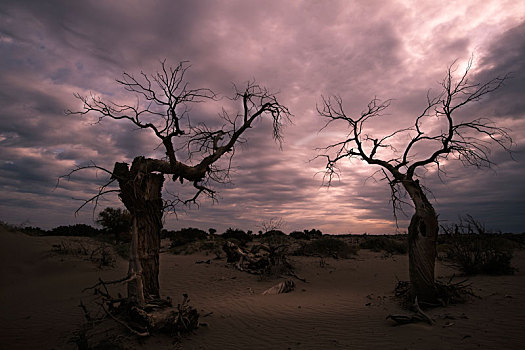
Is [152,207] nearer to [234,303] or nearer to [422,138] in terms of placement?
[234,303]

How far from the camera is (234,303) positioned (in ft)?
31.1

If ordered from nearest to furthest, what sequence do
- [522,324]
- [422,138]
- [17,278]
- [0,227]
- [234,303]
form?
[522,324] → [422,138] → [234,303] → [17,278] → [0,227]

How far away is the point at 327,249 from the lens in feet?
65.4

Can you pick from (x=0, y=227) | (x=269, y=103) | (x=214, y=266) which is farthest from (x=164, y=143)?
(x=0, y=227)

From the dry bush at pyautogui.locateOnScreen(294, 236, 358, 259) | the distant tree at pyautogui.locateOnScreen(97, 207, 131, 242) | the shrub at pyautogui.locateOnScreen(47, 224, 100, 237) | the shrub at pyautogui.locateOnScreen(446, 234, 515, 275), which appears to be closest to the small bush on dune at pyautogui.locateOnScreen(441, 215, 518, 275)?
the shrub at pyautogui.locateOnScreen(446, 234, 515, 275)

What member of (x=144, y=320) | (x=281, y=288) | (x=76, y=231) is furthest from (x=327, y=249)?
(x=76, y=231)

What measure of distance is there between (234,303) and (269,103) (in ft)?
21.1

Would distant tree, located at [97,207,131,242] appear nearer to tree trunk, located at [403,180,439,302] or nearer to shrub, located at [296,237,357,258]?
shrub, located at [296,237,357,258]

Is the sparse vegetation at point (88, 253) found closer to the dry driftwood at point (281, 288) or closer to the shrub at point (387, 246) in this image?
the dry driftwood at point (281, 288)

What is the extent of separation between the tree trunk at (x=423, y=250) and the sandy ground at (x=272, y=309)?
2.03ft

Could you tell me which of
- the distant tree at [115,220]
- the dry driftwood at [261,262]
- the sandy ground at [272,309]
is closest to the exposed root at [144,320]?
the sandy ground at [272,309]

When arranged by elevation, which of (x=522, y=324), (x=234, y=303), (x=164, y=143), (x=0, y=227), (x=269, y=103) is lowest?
(x=234, y=303)

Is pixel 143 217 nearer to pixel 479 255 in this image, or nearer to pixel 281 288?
pixel 281 288

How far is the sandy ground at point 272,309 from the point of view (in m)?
5.58
